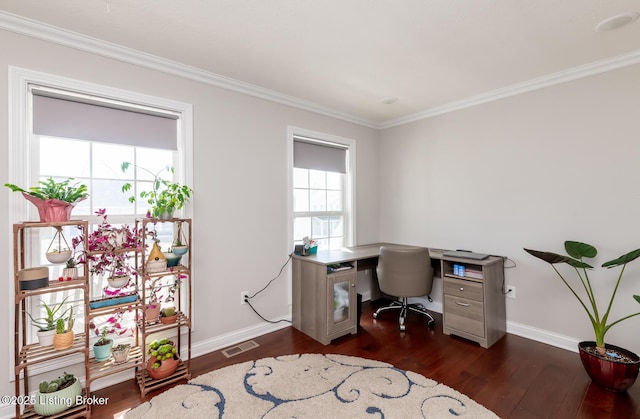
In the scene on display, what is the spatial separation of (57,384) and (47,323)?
38cm

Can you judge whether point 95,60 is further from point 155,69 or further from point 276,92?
point 276,92

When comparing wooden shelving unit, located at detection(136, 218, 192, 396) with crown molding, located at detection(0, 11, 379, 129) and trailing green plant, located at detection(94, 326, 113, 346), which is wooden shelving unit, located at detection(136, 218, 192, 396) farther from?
crown molding, located at detection(0, 11, 379, 129)

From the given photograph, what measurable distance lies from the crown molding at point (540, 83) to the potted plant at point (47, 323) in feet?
12.8

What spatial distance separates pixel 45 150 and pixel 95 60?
28.3 inches

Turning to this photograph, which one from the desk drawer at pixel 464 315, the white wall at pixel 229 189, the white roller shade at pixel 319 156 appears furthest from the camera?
the white roller shade at pixel 319 156

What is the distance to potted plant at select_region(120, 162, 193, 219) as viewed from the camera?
6.95ft

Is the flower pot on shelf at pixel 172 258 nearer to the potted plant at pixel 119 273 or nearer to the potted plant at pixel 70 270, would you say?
the potted plant at pixel 119 273

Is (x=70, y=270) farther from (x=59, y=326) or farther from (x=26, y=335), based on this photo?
(x=26, y=335)

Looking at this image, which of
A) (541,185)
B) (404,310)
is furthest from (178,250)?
(541,185)

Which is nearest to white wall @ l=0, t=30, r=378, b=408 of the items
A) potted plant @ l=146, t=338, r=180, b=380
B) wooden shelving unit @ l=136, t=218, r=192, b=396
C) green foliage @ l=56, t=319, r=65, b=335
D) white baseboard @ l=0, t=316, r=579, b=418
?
white baseboard @ l=0, t=316, r=579, b=418

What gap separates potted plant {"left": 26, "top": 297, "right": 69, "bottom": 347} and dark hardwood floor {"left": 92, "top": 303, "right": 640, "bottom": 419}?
1.77ft

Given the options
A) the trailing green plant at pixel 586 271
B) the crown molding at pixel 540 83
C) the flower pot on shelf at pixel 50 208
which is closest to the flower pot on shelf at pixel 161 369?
the flower pot on shelf at pixel 50 208

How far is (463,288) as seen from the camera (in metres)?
2.74

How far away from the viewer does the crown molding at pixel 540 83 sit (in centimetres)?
229
